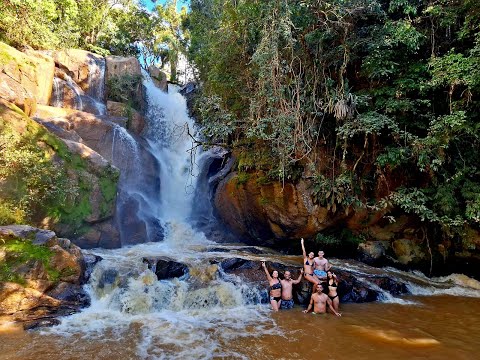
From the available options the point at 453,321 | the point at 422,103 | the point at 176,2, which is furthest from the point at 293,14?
the point at 176,2

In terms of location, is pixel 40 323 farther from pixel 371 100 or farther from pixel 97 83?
pixel 97 83

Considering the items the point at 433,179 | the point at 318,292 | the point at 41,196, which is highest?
the point at 433,179

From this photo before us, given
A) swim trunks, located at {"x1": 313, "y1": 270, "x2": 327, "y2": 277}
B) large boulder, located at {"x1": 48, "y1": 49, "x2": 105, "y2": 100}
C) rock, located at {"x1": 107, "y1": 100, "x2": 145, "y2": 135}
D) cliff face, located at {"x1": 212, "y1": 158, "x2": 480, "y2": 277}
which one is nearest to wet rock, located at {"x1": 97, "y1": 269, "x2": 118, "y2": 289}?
swim trunks, located at {"x1": 313, "y1": 270, "x2": 327, "y2": 277}

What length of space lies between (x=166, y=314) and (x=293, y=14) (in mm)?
8400

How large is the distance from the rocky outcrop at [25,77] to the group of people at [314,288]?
9.99 m

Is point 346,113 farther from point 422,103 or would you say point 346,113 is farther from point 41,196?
point 41,196

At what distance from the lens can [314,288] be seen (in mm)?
7387

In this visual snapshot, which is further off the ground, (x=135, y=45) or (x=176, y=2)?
(x=176, y=2)

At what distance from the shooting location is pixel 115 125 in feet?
47.7

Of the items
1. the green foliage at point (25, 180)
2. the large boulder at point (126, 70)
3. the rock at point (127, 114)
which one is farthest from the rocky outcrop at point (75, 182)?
the large boulder at point (126, 70)

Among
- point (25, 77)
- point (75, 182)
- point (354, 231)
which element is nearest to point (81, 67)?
point (25, 77)

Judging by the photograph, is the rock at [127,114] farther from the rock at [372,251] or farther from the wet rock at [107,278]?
the rock at [372,251]

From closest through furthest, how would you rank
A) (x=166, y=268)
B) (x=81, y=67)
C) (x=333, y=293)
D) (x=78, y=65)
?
(x=333, y=293), (x=166, y=268), (x=78, y=65), (x=81, y=67)

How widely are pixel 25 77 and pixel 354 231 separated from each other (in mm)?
13446
